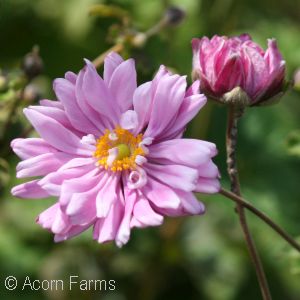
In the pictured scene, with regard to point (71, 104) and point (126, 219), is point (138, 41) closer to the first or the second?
point (71, 104)

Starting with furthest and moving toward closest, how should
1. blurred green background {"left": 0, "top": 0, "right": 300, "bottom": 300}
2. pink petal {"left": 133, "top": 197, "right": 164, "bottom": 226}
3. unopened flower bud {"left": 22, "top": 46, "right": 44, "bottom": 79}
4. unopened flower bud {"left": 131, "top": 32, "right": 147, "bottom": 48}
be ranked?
blurred green background {"left": 0, "top": 0, "right": 300, "bottom": 300} < unopened flower bud {"left": 131, "top": 32, "right": 147, "bottom": 48} < unopened flower bud {"left": 22, "top": 46, "right": 44, "bottom": 79} < pink petal {"left": 133, "top": 197, "right": 164, "bottom": 226}

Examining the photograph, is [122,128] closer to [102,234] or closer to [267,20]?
[102,234]

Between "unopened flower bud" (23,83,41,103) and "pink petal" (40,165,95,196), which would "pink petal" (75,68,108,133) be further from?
"unopened flower bud" (23,83,41,103)

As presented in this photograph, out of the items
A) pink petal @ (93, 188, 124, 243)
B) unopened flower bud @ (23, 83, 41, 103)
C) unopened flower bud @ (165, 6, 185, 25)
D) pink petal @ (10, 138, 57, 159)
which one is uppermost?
unopened flower bud @ (165, 6, 185, 25)

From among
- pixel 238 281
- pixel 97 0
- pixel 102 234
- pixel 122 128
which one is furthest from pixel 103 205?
pixel 97 0

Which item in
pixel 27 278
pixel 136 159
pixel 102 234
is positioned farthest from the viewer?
pixel 27 278

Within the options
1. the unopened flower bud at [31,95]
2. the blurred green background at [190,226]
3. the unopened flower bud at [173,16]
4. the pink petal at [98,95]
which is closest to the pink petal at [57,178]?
the pink petal at [98,95]

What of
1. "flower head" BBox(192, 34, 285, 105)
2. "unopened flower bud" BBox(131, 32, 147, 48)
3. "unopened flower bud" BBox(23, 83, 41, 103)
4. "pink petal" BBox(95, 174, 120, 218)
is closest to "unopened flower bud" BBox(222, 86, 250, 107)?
"flower head" BBox(192, 34, 285, 105)
